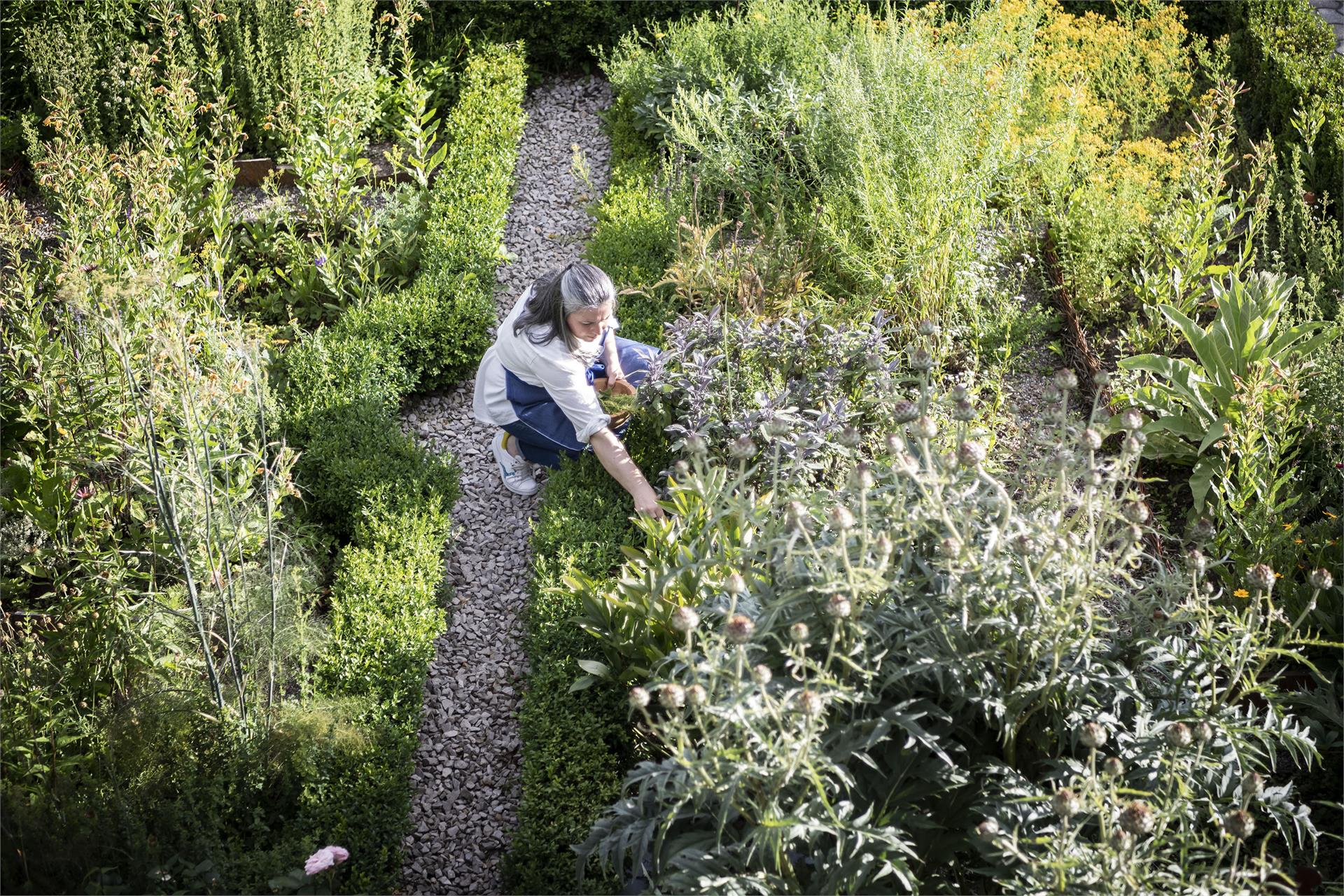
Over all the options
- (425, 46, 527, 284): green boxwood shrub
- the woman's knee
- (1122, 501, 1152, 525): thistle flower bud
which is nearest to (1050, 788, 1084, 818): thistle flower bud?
(1122, 501, 1152, 525): thistle flower bud

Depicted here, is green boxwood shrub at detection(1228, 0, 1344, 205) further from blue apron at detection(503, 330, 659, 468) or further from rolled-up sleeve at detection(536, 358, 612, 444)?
rolled-up sleeve at detection(536, 358, 612, 444)

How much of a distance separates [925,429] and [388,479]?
8.67 feet

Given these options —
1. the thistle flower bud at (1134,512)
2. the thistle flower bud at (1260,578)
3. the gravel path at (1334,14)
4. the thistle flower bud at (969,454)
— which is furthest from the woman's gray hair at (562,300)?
the gravel path at (1334,14)

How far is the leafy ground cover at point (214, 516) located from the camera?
3.42 metres

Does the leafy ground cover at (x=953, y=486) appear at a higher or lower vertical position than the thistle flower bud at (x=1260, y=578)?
lower

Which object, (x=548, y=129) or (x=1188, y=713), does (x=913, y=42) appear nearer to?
(x=548, y=129)

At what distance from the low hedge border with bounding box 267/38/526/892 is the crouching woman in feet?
1.10

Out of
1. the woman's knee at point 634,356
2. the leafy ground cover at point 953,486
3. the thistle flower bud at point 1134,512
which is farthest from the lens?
the woman's knee at point 634,356

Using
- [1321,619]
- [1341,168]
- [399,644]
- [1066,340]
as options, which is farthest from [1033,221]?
[399,644]

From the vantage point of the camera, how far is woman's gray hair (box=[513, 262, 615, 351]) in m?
4.21

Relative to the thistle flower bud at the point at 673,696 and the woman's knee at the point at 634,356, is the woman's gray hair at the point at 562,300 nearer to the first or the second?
the woman's knee at the point at 634,356

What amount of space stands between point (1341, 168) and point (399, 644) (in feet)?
16.9

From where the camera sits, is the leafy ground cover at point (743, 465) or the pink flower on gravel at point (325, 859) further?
the pink flower on gravel at point (325, 859)

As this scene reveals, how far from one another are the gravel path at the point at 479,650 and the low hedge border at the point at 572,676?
0.45 feet
